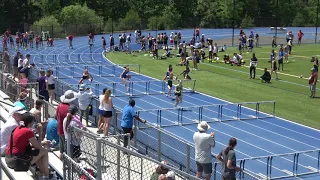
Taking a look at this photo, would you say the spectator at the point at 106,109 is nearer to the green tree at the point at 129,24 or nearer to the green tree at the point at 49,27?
Answer: the green tree at the point at 49,27

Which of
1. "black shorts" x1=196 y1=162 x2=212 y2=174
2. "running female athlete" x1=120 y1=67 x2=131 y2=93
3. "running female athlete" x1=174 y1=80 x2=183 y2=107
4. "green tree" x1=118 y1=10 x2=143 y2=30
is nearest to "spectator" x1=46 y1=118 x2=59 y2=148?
"black shorts" x1=196 y1=162 x2=212 y2=174

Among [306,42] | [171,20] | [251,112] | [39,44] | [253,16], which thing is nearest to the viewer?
[251,112]

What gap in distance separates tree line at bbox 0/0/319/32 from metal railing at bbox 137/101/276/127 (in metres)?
39.3

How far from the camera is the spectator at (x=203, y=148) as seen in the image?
37.3 feet

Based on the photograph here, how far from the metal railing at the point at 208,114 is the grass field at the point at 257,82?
1.01m

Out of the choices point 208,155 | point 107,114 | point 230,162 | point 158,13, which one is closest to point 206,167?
point 208,155

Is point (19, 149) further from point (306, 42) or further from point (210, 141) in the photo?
point (306, 42)

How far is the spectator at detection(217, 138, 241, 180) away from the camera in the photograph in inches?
429

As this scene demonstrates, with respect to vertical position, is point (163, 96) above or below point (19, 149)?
below

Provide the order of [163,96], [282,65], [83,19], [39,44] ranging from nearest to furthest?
[163,96], [282,65], [39,44], [83,19]

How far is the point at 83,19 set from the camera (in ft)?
213

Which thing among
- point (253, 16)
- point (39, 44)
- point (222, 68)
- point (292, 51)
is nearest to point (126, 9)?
point (253, 16)

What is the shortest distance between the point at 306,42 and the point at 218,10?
2146 cm

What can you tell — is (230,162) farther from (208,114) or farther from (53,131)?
(208,114)
